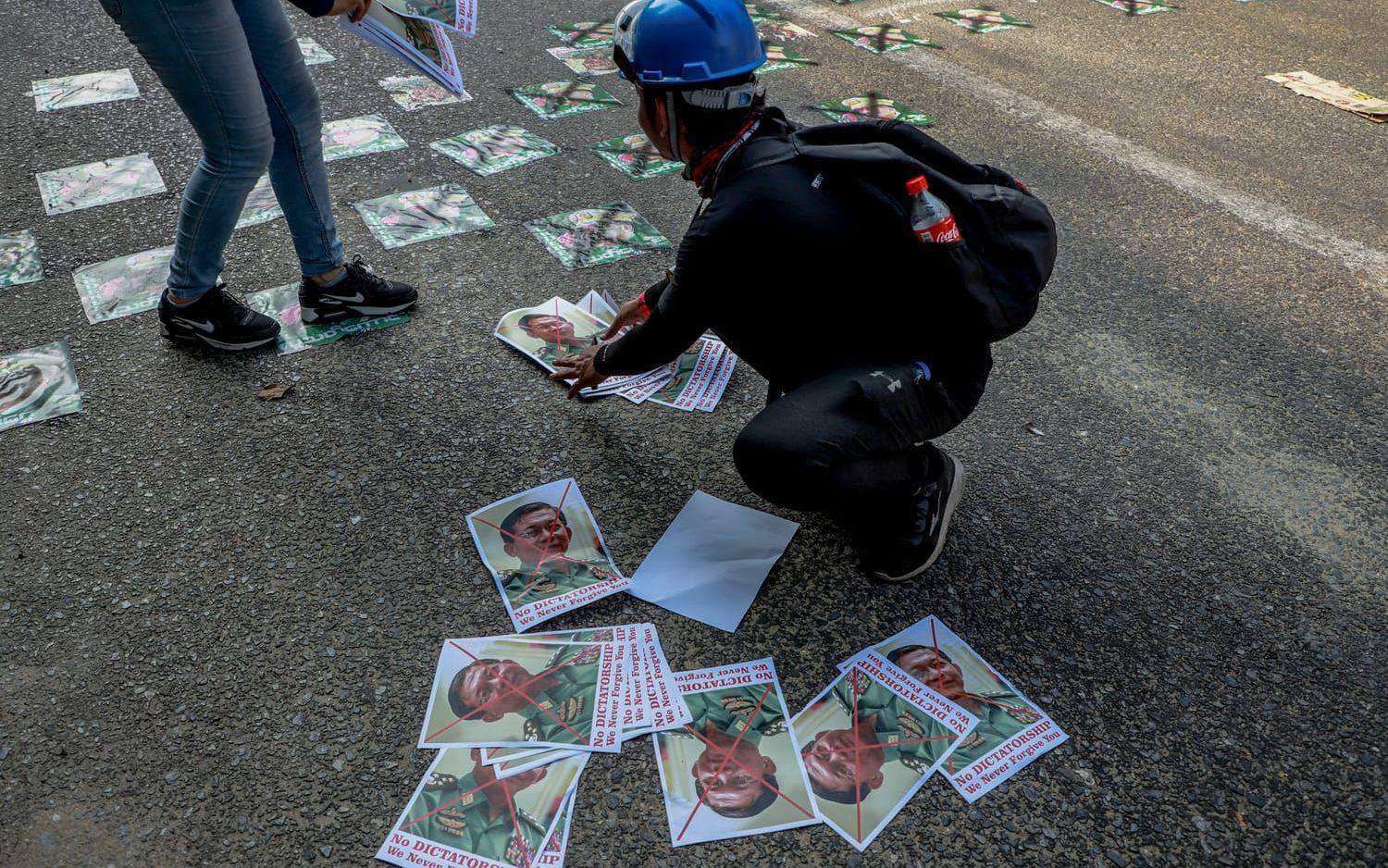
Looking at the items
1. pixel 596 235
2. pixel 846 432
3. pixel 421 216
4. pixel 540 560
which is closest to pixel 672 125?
pixel 846 432

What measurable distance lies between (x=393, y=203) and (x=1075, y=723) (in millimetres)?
2754

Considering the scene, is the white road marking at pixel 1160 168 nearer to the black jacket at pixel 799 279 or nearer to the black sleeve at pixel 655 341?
the black jacket at pixel 799 279

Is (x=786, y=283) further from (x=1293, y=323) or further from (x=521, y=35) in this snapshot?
(x=521, y=35)

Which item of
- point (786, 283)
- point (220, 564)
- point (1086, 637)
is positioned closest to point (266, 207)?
point (220, 564)

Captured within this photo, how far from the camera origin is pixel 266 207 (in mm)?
3291

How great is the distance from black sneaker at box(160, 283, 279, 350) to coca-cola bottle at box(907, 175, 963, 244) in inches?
73.8

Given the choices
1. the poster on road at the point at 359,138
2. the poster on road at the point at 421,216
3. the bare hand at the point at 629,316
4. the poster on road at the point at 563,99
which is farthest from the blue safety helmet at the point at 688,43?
the poster on road at the point at 563,99

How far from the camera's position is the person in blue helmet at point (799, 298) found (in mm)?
1800

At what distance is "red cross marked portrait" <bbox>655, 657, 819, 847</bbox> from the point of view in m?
1.65

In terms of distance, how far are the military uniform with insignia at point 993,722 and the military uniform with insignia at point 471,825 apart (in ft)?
2.58

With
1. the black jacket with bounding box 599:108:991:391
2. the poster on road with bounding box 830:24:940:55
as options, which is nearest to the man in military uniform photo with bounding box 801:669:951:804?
the black jacket with bounding box 599:108:991:391

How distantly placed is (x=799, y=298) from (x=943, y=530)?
0.64 metres

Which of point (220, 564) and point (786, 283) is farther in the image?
point (220, 564)

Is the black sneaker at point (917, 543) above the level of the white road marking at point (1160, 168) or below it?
below
